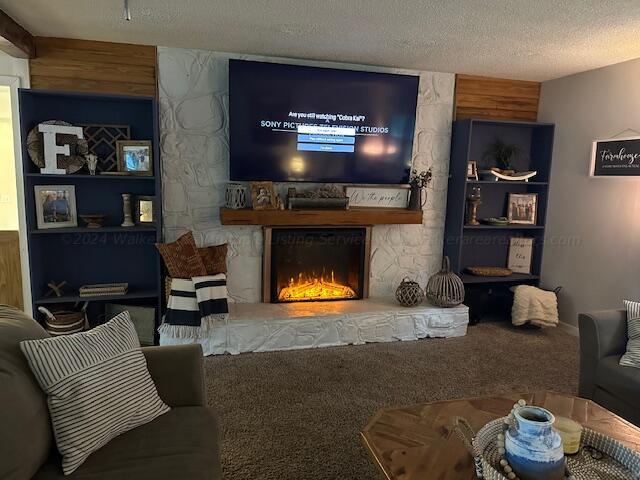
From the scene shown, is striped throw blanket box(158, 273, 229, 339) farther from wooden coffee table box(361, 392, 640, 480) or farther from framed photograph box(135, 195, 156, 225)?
wooden coffee table box(361, 392, 640, 480)

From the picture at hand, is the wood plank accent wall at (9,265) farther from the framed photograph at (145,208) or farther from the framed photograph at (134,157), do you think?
the framed photograph at (134,157)

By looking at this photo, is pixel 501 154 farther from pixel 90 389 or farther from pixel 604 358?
pixel 90 389

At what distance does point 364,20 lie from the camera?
278cm

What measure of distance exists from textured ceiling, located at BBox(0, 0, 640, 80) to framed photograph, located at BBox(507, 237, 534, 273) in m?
1.60

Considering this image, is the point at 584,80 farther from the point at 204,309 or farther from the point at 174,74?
the point at 204,309

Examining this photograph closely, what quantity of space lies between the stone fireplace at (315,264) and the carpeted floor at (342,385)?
63cm

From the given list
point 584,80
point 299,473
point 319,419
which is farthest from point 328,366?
point 584,80

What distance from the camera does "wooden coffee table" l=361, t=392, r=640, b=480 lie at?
143 centimetres

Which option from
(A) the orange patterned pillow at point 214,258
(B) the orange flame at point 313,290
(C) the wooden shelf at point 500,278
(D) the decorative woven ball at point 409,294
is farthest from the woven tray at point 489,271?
(A) the orange patterned pillow at point 214,258

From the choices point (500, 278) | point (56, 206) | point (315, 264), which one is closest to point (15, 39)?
point (56, 206)

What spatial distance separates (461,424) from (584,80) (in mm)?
3532

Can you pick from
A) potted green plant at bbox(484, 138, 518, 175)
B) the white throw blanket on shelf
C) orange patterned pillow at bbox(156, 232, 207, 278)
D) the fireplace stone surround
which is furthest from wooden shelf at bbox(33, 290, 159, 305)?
potted green plant at bbox(484, 138, 518, 175)

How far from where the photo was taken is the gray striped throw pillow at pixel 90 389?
1.46 m

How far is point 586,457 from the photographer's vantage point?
1443 mm
